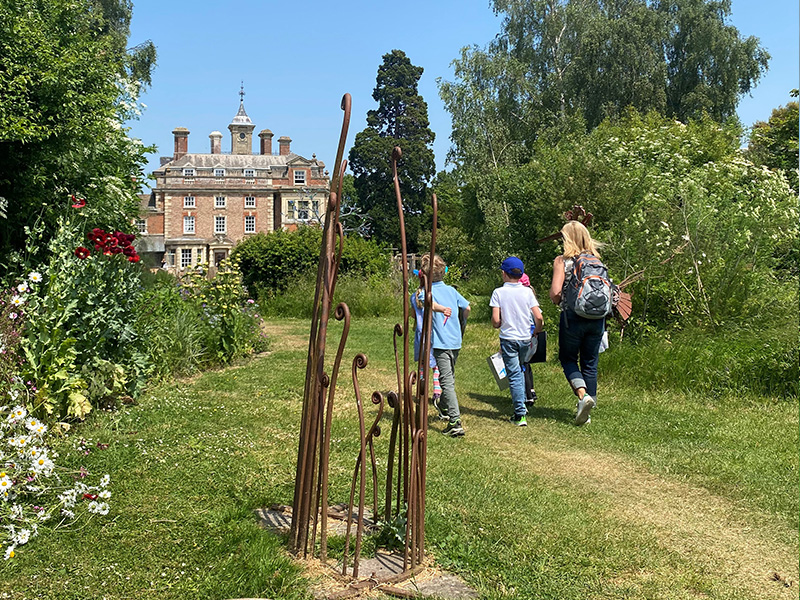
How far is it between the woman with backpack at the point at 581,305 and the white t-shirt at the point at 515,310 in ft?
0.84

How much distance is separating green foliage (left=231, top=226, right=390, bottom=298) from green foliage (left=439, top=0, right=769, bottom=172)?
9.86 metres

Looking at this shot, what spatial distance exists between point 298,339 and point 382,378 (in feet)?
13.3

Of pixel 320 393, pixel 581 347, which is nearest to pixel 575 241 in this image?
pixel 581 347

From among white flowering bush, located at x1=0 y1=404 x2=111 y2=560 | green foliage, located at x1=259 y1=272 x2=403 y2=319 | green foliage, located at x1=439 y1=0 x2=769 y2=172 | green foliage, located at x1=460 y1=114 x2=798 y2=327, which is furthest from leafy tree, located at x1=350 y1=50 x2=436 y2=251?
white flowering bush, located at x1=0 y1=404 x2=111 y2=560

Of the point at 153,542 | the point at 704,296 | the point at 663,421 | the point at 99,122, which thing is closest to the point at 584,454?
the point at 663,421

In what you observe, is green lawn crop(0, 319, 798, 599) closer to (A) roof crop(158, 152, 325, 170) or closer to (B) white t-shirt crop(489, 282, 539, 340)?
(B) white t-shirt crop(489, 282, 539, 340)

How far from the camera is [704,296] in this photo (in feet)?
27.7

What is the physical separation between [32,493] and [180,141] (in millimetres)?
62596

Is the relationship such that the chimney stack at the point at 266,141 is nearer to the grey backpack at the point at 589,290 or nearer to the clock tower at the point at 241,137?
the clock tower at the point at 241,137

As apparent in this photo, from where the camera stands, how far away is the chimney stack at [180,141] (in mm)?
61688

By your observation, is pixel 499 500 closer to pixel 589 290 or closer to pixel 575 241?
pixel 589 290

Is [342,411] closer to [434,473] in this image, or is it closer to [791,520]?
[434,473]

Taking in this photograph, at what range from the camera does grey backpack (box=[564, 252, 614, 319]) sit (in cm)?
591

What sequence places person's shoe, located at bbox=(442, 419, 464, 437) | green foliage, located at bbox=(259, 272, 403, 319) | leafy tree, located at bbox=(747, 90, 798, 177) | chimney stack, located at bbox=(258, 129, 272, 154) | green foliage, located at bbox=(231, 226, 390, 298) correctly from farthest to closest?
chimney stack, located at bbox=(258, 129, 272, 154), leafy tree, located at bbox=(747, 90, 798, 177), green foliage, located at bbox=(231, 226, 390, 298), green foliage, located at bbox=(259, 272, 403, 319), person's shoe, located at bbox=(442, 419, 464, 437)
